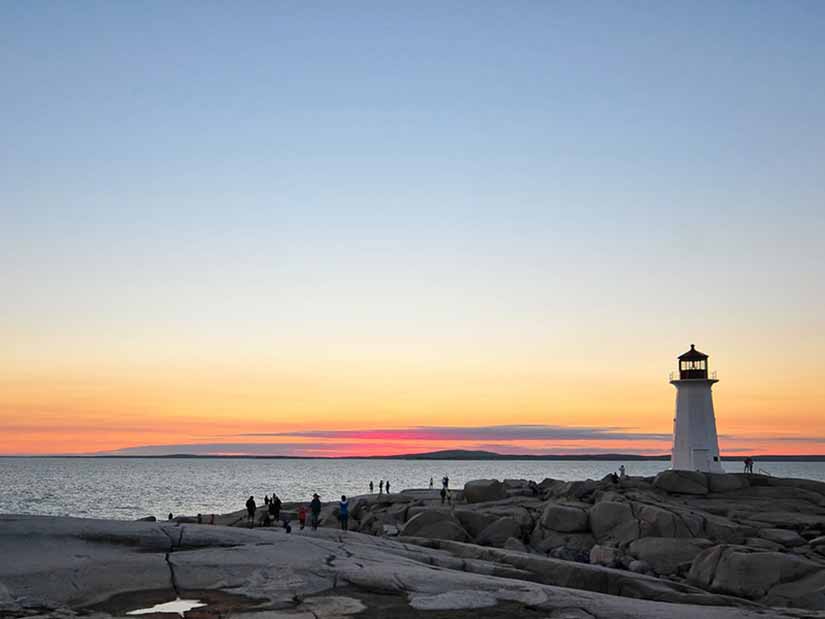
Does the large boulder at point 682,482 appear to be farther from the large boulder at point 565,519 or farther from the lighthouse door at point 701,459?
the large boulder at point 565,519

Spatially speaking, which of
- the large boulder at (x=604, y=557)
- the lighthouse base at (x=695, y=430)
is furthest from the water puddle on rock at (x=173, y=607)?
the lighthouse base at (x=695, y=430)

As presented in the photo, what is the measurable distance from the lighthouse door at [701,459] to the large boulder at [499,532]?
18319 mm

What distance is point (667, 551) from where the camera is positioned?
31359mm

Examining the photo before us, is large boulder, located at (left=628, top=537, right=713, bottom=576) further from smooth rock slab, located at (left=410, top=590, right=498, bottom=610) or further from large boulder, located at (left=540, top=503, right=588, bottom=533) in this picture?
smooth rock slab, located at (left=410, top=590, right=498, bottom=610)

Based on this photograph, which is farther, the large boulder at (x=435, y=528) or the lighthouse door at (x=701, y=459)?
the lighthouse door at (x=701, y=459)

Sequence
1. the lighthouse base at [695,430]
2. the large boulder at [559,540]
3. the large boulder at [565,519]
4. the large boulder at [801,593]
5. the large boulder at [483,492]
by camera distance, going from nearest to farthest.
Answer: the large boulder at [801,593] → the large boulder at [559,540] → the large boulder at [565,519] → the large boulder at [483,492] → the lighthouse base at [695,430]

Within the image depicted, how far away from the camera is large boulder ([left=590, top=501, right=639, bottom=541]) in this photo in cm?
3521

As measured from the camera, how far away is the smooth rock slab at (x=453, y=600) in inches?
629

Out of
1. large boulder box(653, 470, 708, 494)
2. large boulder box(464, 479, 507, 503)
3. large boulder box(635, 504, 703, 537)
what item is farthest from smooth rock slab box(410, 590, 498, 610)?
large boulder box(653, 470, 708, 494)

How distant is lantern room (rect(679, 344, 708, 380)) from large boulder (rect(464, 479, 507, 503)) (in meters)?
15.1

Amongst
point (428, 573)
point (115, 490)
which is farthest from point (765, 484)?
point (115, 490)

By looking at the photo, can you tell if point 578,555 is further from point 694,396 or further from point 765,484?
point 694,396

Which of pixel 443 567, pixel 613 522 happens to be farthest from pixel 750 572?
pixel 613 522

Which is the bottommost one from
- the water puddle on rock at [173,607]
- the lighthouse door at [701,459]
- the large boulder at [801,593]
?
the large boulder at [801,593]
